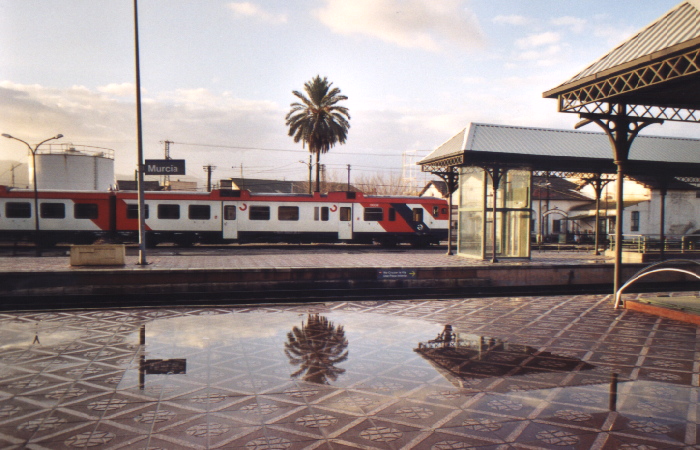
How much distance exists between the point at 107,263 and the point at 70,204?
11446 millimetres

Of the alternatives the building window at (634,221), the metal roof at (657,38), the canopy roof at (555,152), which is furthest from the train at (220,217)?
the building window at (634,221)

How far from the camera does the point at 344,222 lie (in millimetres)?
26375

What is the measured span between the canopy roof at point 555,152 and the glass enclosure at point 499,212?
0.73 m

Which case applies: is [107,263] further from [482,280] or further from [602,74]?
[602,74]

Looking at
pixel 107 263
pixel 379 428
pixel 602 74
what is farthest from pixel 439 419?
pixel 107 263

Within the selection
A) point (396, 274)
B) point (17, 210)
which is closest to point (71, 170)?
point (17, 210)

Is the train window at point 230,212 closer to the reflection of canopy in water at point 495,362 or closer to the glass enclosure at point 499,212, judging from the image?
the glass enclosure at point 499,212

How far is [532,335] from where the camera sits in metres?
7.09

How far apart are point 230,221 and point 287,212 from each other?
10.1 ft

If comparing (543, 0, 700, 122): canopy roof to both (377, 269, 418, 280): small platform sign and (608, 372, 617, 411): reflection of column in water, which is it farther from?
(377, 269, 418, 280): small platform sign

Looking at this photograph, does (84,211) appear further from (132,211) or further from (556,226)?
(556,226)

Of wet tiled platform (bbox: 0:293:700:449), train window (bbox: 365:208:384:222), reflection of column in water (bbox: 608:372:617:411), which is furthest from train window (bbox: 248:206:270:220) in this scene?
reflection of column in water (bbox: 608:372:617:411)

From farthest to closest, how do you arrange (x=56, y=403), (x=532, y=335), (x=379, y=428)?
(x=532, y=335), (x=56, y=403), (x=379, y=428)

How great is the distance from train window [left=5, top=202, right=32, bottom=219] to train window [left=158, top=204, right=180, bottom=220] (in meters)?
6.43
